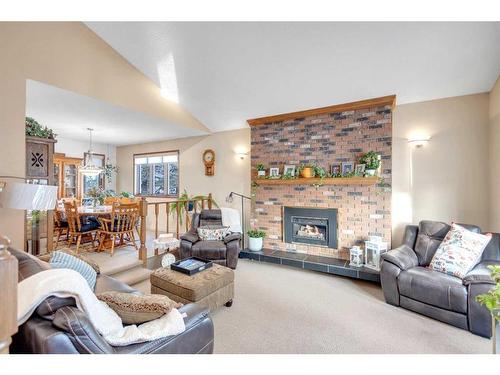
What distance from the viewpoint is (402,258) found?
2.84 m

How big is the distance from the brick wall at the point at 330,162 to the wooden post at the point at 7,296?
157 inches

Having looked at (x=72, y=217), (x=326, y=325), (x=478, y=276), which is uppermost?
(x=72, y=217)

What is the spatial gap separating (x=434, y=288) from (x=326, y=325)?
1143 mm

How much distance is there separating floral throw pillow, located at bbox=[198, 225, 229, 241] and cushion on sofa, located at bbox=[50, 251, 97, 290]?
6.38 feet

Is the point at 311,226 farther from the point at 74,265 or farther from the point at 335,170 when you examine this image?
the point at 74,265

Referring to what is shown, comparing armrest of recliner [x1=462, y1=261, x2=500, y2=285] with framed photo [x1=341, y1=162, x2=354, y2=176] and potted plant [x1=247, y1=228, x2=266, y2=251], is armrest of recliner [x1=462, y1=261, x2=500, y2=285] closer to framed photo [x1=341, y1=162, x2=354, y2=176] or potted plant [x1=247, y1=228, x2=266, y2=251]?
framed photo [x1=341, y1=162, x2=354, y2=176]

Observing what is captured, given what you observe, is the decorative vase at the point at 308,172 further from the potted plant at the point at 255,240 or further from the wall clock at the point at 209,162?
the wall clock at the point at 209,162

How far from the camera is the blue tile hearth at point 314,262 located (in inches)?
135

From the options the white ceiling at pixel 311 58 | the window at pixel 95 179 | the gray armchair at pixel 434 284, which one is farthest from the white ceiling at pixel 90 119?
the gray armchair at pixel 434 284

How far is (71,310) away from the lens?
107 cm

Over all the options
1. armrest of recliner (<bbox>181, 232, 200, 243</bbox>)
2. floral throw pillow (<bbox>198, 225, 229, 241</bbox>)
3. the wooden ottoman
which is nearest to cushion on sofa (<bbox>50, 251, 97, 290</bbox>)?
the wooden ottoman

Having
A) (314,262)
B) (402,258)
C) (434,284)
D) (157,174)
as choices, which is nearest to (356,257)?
(314,262)

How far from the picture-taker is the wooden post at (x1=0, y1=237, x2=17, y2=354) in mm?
625
